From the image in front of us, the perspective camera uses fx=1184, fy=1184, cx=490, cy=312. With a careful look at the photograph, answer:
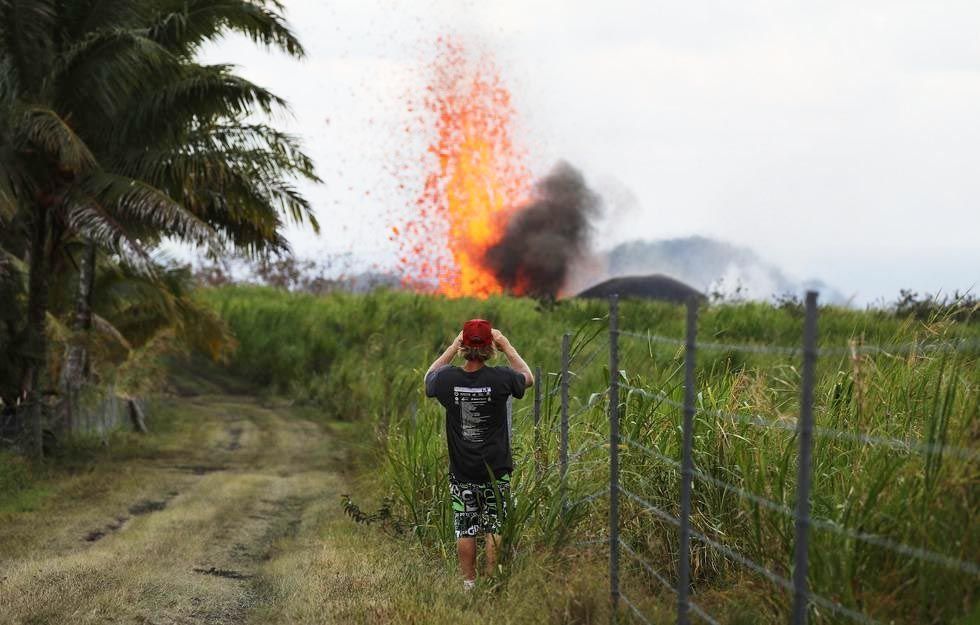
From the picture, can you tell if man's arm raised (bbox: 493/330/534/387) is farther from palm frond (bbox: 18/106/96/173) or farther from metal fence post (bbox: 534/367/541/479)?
palm frond (bbox: 18/106/96/173)

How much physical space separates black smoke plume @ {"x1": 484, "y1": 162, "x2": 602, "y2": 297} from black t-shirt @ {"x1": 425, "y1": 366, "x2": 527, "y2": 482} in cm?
3590

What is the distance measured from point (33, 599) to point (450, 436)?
350 cm

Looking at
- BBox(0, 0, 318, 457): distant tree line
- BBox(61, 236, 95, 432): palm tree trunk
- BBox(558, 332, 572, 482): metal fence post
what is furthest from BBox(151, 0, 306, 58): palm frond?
BBox(558, 332, 572, 482): metal fence post

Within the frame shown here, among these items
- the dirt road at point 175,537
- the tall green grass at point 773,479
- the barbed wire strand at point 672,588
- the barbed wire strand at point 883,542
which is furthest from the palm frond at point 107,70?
the barbed wire strand at point 883,542

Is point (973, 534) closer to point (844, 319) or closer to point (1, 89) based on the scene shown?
point (1, 89)

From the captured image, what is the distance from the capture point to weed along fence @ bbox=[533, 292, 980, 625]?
486cm

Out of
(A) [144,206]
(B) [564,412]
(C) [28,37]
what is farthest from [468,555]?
(C) [28,37]

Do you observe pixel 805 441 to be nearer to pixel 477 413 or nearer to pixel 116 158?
pixel 477 413

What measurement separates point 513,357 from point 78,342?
1234cm

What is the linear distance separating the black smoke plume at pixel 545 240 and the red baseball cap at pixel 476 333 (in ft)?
118

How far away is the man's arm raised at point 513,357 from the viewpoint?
7.98m

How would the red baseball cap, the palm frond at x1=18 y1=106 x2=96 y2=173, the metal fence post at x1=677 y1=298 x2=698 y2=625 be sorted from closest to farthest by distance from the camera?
the metal fence post at x1=677 y1=298 x2=698 y2=625
the red baseball cap
the palm frond at x1=18 y1=106 x2=96 y2=173

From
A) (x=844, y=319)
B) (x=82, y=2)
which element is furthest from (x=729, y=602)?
(x=844, y=319)

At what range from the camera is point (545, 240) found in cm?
4528
